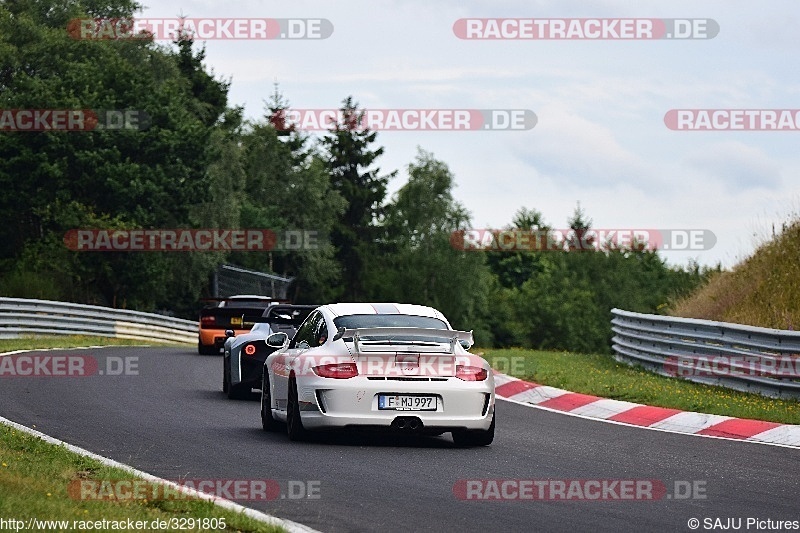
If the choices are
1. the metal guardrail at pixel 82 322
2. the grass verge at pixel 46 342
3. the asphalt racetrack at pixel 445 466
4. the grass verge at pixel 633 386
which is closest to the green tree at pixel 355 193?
the metal guardrail at pixel 82 322

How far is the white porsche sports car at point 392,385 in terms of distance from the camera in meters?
12.9

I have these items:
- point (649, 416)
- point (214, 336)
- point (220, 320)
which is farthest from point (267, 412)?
point (220, 320)

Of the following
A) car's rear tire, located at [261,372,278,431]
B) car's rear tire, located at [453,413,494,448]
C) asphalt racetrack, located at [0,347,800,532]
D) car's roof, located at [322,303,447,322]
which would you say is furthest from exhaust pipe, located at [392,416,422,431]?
car's rear tire, located at [261,372,278,431]

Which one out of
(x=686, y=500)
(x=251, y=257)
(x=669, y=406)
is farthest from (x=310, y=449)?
(x=251, y=257)

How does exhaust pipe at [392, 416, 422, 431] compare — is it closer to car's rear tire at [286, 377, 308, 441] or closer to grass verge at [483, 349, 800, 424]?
car's rear tire at [286, 377, 308, 441]

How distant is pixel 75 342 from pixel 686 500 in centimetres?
2684

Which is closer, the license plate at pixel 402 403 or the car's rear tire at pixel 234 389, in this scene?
the license plate at pixel 402 403

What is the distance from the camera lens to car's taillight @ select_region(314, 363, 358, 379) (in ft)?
42.5

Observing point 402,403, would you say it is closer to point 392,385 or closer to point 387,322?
point 392,385

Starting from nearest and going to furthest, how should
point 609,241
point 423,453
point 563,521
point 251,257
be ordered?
point 563,521 → point 423,453 → point 251,257 → point 609,241

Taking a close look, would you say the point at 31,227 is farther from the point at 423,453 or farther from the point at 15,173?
the point at 423,453

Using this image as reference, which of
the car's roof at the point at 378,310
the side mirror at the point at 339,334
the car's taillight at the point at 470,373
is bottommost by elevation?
the car's taillight at the point at 470,373

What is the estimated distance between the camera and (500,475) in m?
10.9

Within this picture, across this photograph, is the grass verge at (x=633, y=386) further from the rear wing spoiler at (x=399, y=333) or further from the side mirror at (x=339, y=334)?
the side mirror at (x=339, y=334)
